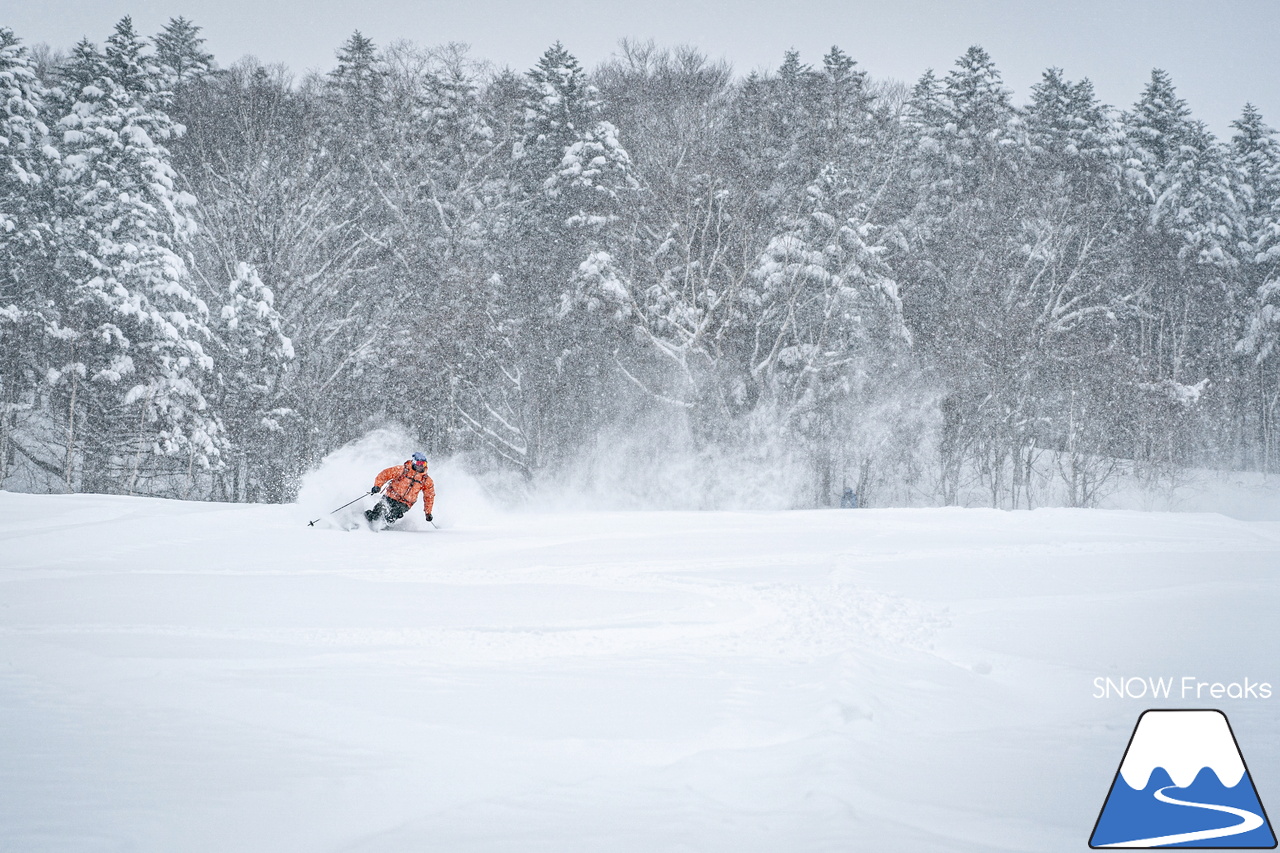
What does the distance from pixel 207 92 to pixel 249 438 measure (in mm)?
12114

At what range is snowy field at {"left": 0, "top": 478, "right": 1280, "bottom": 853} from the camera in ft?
11.9

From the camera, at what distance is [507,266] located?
29.1m

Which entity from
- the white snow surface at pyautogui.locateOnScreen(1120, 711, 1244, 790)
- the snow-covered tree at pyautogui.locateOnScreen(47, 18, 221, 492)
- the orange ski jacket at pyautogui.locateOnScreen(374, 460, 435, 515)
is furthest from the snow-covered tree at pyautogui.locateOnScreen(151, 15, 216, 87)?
the white snow surface at pyautogui.locateOnScreen(1120, 711, 1244, 790)

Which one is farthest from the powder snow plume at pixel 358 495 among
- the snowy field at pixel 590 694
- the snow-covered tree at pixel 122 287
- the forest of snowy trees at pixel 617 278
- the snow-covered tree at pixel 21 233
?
the snow-covered tree at pixel 21 233

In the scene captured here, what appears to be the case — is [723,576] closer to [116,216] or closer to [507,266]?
[116,216]

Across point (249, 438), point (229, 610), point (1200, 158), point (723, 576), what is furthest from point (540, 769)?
point (1200, 158)

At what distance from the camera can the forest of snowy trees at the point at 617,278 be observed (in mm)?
24250

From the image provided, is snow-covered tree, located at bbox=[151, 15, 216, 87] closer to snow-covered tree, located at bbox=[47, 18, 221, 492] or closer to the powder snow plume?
snow-covered tree, located at bbox=[47, 18, 221, 492]

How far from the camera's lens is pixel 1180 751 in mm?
3830

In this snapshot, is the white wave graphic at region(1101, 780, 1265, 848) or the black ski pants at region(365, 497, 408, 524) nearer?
the white wave graphic at region(1101, 780, 1265, 848)

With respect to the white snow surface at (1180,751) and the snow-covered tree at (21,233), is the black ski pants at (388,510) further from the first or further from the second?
the snow-covered tree at (21,233)

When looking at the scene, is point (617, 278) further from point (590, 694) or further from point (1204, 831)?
point (1204, 831)

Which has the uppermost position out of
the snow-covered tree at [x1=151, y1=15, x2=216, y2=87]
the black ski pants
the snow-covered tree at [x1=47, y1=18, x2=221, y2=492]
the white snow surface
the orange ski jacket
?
the snow-covered tree at [x1=151, y1=15, x2=216, y2=87]

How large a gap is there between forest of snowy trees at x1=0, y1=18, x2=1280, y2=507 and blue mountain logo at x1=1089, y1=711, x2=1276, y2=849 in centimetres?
2213
